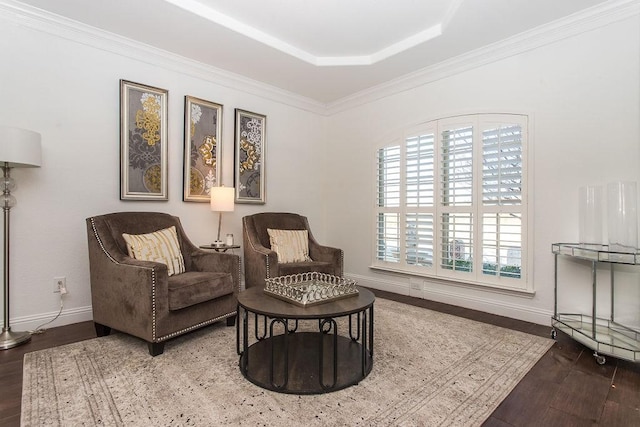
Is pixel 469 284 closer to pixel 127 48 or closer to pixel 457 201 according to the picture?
pixel 457 201

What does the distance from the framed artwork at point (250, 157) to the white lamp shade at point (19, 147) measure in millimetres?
1914

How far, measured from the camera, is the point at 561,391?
1857 millimetres

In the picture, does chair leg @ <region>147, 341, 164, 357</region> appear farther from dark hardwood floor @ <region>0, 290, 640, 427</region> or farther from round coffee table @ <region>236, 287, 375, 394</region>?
dark hardwood floor @ <region>0, 290, 640, 427</region>

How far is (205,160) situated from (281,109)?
4.54ft

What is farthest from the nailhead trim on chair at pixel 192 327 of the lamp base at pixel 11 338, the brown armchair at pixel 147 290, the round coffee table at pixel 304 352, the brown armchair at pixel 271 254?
the lamp base at pixel 11 338

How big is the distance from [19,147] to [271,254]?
2.06 meters

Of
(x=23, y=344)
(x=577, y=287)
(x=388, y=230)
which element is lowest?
(x=23, y=344)

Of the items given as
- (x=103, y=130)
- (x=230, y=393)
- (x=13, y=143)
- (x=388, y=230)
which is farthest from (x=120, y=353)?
(x=388, y=230)

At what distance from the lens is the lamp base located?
7.81 feet

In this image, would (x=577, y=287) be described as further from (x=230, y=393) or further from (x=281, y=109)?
(x=281, y=109)

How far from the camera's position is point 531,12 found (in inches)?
110

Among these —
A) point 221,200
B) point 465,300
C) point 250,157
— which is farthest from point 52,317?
point 465,300

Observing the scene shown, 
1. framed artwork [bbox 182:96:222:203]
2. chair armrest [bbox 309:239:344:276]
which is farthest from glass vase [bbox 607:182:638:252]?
framed artwork [bbox 182:96:222:203]

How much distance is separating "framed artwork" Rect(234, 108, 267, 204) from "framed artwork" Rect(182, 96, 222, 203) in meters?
0.25
